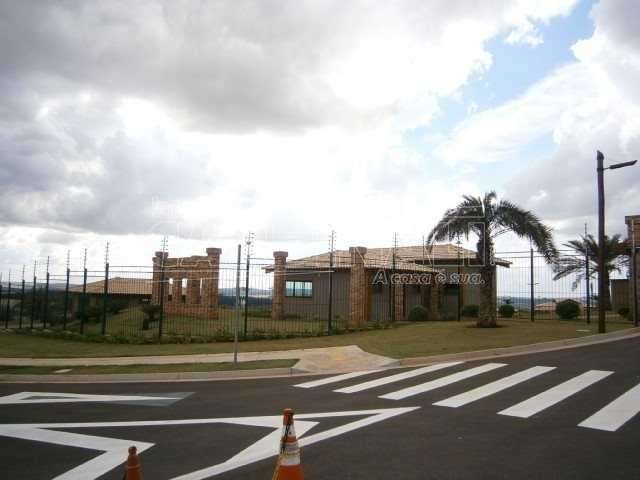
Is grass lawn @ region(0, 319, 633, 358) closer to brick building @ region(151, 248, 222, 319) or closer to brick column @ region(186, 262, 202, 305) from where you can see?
brick building @ region(151, 248, 222, 319)

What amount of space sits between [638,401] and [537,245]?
41.4 feet

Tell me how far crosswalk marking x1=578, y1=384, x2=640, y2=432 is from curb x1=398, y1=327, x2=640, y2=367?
16.0 feet

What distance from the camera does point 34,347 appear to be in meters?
18.9

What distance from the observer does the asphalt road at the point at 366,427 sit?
5902mm

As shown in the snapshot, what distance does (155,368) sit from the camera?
44.2ft

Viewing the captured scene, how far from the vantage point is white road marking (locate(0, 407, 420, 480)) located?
6049mm

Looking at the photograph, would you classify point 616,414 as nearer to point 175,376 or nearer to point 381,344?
point 381,344

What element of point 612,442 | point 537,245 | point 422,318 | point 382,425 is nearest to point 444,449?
point 382,425

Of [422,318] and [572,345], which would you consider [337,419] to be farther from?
[422,318]

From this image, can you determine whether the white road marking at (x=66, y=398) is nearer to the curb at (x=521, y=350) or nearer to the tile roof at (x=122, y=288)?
the curb at (x=521, y=350)

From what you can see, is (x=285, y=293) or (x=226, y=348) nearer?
(x=226, y=348)

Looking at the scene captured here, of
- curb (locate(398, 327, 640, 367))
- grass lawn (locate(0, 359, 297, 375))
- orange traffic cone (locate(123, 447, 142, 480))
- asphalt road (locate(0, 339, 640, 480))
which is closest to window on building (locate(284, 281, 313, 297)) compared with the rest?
curb (locate(398, 327, 640, 367))

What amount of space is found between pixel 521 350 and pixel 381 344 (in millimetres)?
4057

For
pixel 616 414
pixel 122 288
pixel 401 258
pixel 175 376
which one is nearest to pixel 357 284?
pixel 401 258
